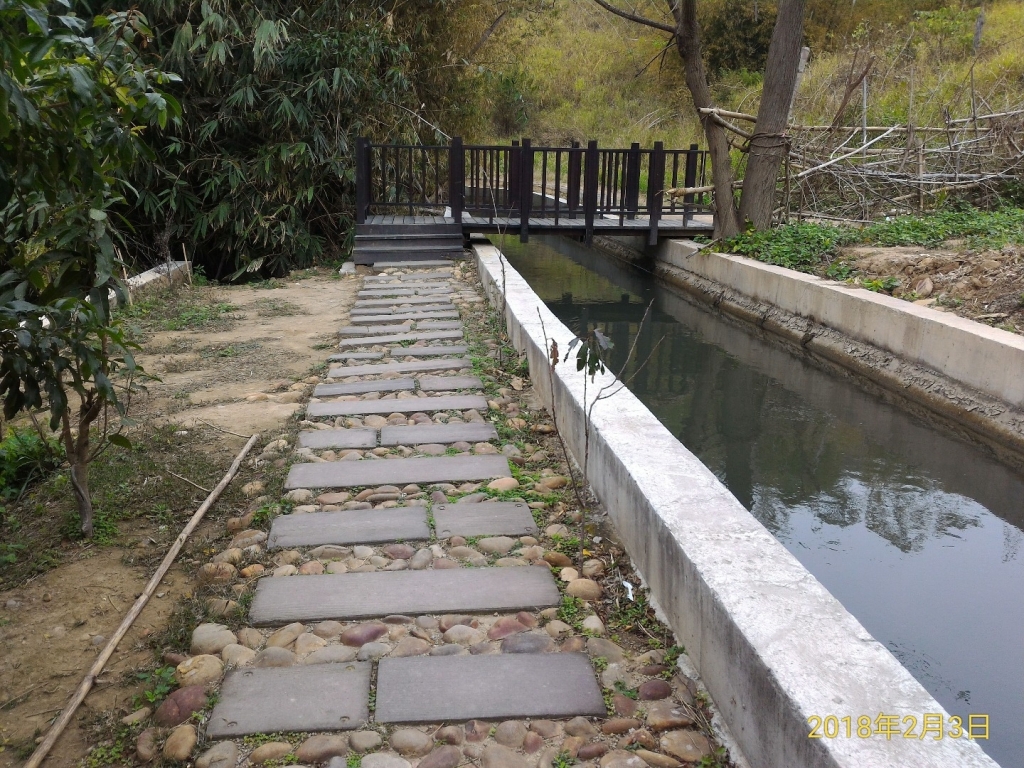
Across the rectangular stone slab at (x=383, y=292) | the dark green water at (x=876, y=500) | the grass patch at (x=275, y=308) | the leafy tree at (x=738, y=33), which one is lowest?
the dark green water at (x=876, y=500)

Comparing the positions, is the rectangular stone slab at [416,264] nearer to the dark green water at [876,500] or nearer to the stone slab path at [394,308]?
the stone slab path at [394,308]

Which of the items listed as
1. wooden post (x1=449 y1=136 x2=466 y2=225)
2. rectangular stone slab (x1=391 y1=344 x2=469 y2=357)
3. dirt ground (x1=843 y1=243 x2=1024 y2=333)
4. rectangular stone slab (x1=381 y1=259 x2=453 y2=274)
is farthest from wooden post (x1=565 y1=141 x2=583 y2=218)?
rectangular stone slab (x1=391 y1=344 x2=469 y2=357)

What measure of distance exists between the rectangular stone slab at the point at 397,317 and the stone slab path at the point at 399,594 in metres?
4.30

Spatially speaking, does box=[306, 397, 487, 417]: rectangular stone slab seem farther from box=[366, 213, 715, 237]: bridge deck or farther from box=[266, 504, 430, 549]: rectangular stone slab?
box=[366, 213, 715, 237]: bridge deck

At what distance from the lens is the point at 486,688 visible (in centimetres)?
228

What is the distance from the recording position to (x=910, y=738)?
167cm

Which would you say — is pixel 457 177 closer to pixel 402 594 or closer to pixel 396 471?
pixel 396 471

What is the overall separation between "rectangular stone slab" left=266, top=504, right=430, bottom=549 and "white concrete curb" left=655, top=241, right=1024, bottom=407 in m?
4.26

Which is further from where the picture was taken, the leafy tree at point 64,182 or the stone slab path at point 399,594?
the stone slab path at point 399,594

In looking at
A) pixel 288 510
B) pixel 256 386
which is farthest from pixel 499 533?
pixel 256 386

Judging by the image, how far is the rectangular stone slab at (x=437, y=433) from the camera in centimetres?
414

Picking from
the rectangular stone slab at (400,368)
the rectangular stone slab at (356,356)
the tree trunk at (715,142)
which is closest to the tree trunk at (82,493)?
the rectangular stone slab at (400,368)

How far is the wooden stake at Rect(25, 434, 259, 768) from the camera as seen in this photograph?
2.06 meters

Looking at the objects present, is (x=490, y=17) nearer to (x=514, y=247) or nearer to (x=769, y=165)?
(x=514, y=247)
